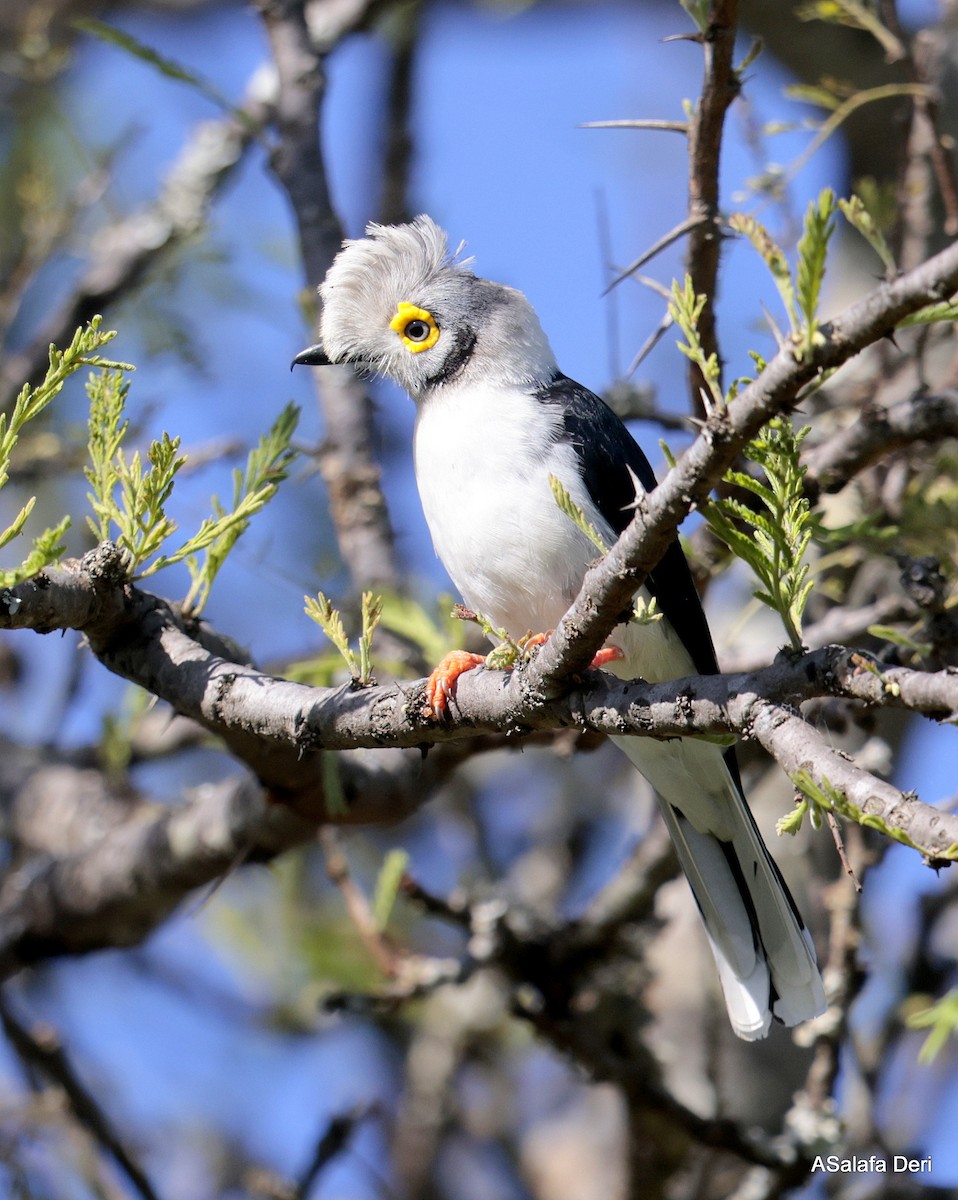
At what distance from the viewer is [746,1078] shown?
4.82 meters

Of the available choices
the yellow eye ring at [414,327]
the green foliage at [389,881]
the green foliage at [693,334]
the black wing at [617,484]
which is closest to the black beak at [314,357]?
the yellow eye ring at [414,327]

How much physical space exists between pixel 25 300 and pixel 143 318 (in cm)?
134

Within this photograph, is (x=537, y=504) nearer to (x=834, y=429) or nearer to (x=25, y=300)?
(x=834, y=429)

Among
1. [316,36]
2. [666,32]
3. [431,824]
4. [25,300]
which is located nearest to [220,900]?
[431,824]

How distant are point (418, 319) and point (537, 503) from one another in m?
0.84

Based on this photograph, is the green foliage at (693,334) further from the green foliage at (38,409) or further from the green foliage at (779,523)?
the green foliage at (38,409)

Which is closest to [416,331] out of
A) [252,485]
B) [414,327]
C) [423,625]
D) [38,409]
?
[414,327]

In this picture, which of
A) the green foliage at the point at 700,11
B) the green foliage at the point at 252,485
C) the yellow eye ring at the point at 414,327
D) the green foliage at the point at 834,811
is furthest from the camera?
the yellow eye ring at the point at 414,327

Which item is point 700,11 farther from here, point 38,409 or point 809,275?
point 38,409

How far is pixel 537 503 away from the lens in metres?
3.13

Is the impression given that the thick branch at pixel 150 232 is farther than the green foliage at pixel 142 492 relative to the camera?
Yes

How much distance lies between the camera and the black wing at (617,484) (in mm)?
3207

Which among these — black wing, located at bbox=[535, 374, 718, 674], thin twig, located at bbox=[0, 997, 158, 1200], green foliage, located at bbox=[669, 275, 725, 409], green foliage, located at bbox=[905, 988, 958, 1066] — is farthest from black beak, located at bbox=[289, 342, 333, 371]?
green foliage, located at bbox=[905, 988, 958, 1066]

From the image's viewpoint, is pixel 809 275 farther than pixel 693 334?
No
